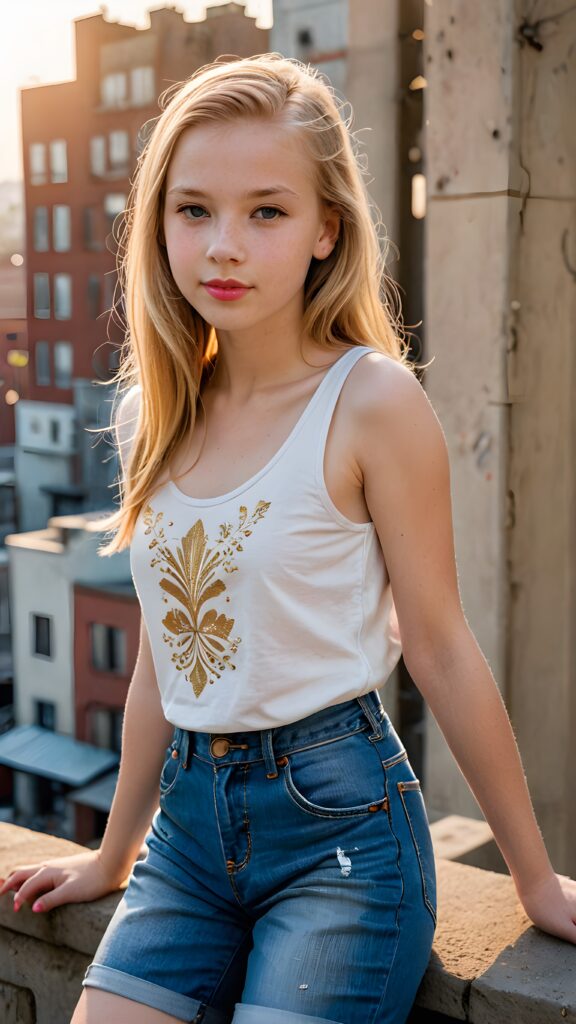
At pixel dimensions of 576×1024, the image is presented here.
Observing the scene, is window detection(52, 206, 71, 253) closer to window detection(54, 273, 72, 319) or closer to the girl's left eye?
window detection(54, 273, 72, 319)

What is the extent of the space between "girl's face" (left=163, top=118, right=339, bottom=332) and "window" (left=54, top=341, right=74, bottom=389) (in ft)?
48.2

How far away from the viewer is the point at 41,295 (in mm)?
16719

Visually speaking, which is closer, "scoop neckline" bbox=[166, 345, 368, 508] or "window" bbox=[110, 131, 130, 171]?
"scoop neckline" bbox=[166, 345, 368, 508]

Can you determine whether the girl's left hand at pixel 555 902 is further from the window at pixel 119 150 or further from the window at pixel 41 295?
the window at pixel 119 150

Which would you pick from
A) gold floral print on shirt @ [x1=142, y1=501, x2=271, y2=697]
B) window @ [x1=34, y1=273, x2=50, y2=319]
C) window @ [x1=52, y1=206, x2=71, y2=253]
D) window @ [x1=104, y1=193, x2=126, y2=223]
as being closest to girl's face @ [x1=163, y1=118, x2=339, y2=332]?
gold floral print on shirt @ [x1=142, y1=501, x2=271, y2=697]

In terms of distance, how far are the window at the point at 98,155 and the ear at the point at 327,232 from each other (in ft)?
55.6

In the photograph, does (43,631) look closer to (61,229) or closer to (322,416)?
(61,229)

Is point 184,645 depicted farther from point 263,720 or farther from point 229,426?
point 229,426

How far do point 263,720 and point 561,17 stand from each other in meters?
1.97

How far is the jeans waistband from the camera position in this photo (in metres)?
1.11

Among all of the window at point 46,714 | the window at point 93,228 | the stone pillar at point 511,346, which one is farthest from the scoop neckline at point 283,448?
the window at point 46,714

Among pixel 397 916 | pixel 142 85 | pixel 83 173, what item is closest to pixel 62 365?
pixel 83 173

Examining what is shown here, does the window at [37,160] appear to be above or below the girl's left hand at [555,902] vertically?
above

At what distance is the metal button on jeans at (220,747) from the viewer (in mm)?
1130
